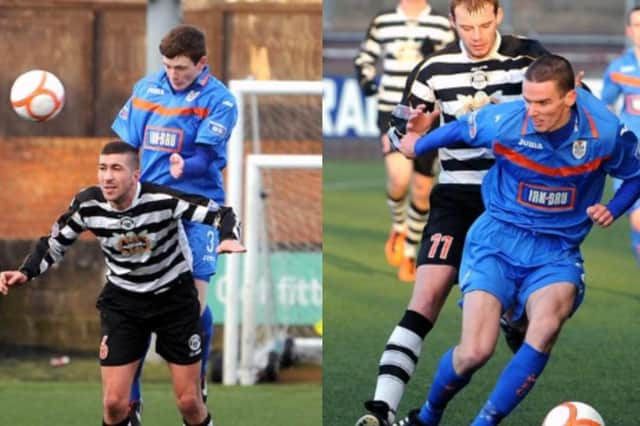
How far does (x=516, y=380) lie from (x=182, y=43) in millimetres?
2071

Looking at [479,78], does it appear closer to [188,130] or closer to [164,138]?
[188,130]

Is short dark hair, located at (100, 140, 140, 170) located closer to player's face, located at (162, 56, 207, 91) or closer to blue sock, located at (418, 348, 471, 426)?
player's face, located at (162, 56, 207, 91)

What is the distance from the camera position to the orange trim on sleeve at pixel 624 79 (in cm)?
984

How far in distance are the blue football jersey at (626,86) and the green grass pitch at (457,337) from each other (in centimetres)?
129

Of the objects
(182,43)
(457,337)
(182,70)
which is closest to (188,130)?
(182,70)

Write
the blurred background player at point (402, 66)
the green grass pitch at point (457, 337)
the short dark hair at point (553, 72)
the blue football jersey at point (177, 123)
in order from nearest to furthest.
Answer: the short dark hair at point (553, 72) → the blue football jersey at point (177, 123) → the green grass pitch at point (457, 337) → the blurred background player at point (402, 66)

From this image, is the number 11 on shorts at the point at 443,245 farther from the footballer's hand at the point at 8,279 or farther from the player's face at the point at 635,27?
the player's face at the point at 635,27

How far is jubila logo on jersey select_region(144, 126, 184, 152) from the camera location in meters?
6.27

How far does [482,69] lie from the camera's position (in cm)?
579

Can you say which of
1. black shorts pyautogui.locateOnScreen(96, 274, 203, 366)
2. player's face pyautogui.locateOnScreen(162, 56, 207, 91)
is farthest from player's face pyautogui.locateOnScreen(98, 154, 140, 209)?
player's face pyautogui.locateOnScreen(162, 56, 207, 91)

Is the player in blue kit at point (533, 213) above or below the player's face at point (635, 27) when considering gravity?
below

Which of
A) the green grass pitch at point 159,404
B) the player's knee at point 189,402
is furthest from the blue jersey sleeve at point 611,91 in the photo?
the player's knee at point 189,402

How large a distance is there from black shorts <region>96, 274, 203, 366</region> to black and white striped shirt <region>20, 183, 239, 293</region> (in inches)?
1.8

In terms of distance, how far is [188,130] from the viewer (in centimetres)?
628
